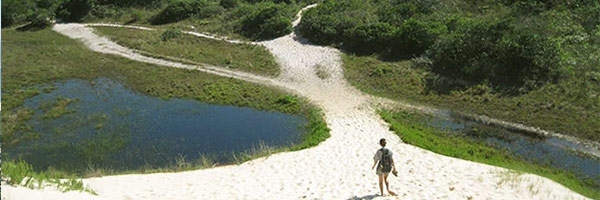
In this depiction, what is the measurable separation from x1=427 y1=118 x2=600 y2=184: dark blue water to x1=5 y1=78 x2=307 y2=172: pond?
720 cm

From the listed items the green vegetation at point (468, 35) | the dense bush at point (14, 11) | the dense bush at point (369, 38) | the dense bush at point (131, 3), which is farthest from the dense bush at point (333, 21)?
the dense bush at point (14, 11)

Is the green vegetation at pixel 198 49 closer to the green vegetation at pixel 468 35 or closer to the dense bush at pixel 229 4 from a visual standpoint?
the green vegetation at pixel 468 35

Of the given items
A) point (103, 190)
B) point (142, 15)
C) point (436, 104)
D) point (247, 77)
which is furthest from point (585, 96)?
point (142, 15)

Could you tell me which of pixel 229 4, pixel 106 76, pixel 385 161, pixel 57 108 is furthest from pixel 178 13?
pixel 385 161

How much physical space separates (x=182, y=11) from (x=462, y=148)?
32.0 metres

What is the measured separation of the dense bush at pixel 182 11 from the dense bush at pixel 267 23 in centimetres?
592

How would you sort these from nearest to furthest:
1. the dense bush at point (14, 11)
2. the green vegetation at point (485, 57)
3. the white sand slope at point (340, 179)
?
1. the white sand slope at point (340, 179)
2. the green vegetation at point (485, 57)
3. the dense bush at point (14, 11)

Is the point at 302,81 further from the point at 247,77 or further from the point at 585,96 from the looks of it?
the point at 585,96

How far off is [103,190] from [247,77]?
16163mm

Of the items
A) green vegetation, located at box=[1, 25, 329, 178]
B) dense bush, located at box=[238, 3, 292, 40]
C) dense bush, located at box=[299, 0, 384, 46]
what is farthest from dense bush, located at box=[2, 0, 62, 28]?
dense bush, located at box=[299, 0, 384, 46]

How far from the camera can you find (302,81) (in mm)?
29859

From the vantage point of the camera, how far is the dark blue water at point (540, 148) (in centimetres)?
1964

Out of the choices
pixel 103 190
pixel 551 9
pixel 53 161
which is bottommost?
pixel 53 161

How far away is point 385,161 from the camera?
14.1 meters
